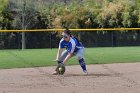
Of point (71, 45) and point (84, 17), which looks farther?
point (84, 17)

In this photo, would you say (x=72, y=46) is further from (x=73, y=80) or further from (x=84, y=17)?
(x=84, y=17)

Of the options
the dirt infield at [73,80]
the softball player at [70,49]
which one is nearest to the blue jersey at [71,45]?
the softball player at [70,49]

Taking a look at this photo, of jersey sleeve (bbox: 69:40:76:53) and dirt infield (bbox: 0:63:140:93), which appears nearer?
dirt infield (bbox: 0:63:140:93)

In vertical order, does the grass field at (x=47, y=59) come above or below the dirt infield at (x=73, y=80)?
below

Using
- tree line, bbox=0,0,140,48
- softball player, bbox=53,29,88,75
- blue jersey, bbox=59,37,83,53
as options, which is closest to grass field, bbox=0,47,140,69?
softball player, bbox=53,29,88,75

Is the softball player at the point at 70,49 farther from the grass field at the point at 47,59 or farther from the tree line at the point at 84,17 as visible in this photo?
the tree line at the point at 84,17

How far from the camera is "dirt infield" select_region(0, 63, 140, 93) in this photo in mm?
11516

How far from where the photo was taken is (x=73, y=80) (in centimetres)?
1358

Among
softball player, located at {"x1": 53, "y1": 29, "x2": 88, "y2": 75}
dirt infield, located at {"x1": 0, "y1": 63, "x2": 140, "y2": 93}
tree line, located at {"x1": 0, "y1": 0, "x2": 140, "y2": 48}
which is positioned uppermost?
softball player, located at {"x1": 53, "y1": 29, "x2": 88, "y2": 75}

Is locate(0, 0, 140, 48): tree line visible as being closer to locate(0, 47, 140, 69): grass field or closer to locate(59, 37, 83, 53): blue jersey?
locate(0, 47, 140, 69): grass field

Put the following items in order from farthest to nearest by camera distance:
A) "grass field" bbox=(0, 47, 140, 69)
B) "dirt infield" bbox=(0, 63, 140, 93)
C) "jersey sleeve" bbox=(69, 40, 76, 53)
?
"grass field" bbox=(0, 47, 140, 69), "jersey sleeve" bbox=(69, 40, 76, 53), "dirt infield" bbox=(0, 63, 140, 93)

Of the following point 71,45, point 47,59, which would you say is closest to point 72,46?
point 71,45

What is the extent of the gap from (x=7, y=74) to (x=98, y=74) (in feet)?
9.97

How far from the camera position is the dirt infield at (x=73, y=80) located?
11.5 metres
